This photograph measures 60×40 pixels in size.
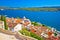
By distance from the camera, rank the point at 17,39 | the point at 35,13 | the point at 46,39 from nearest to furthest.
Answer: the point at 17,39, the point at 46,39, the point at 35,13

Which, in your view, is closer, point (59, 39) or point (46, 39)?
point (46, 39)

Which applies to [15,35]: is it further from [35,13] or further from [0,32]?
[35,13]

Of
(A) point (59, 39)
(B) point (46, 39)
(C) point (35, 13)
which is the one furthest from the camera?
(C) point (35, 13)

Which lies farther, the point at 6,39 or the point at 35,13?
the point at 35,13

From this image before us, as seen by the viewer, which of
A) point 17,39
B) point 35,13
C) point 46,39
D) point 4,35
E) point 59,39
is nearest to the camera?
point 17,39

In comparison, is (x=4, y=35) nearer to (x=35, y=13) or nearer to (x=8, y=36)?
(x=8, y=36)

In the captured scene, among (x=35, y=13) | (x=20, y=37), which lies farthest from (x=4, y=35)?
(x=35, y=13)

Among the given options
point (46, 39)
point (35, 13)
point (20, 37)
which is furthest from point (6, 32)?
point (35, 13)

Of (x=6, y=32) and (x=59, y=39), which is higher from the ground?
(x=6, y=32)

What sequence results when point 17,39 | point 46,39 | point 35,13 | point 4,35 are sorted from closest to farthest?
point 17,39, point 4,35, point 46,39, point 35,13
